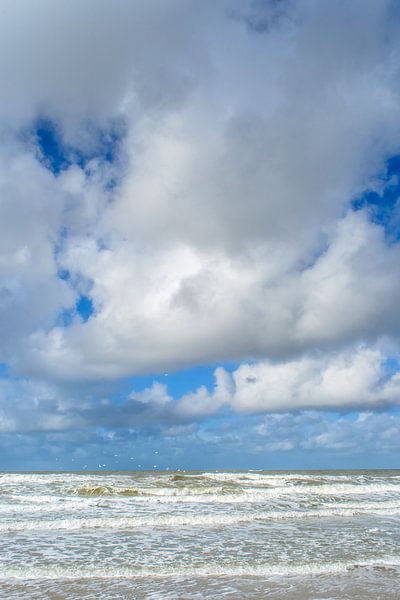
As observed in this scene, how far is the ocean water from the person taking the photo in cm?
1058

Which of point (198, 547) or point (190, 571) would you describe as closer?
point (190, 571)

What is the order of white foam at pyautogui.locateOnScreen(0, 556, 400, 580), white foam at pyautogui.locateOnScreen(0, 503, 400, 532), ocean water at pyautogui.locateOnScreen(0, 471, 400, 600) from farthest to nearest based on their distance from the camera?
white foam at pyautogui.locateOnScreen(0, 503, 400, 532) < white foam at pyautogui.locateOnScreen(0, 556, 400, 580) < ocean water at pyautogui.locateOnScreen(0, 471, 400, 600)

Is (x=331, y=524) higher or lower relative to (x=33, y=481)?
lower

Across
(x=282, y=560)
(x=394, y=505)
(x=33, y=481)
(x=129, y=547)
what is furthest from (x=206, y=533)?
(x=33, y=481)

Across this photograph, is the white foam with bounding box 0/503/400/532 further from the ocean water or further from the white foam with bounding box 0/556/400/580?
the white foam with bounding box 0/556/400/580

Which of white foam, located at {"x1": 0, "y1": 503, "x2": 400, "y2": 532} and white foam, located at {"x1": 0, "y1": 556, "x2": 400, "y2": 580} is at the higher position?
white foam, located at {"x1": 0, "y1": 503, "x2": 400, "y2": 532}

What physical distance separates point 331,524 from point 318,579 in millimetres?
9149

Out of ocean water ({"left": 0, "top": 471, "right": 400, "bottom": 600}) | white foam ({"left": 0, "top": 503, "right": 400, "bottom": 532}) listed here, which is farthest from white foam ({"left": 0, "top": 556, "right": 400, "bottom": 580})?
white foam ({"left": 0, "top": 503, "right": 400, "bottom": 532})

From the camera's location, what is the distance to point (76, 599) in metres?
9.84

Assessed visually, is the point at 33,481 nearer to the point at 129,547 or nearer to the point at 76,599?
the point at 129,547

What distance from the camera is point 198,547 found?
14664mm

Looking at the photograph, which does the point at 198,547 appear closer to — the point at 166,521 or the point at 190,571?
the point at 190,571

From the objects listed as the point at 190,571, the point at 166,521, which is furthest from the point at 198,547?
the point at 166,521

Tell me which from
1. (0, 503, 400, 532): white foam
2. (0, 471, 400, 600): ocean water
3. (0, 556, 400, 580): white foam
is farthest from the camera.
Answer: (0, 503, 400, 532): white foam
